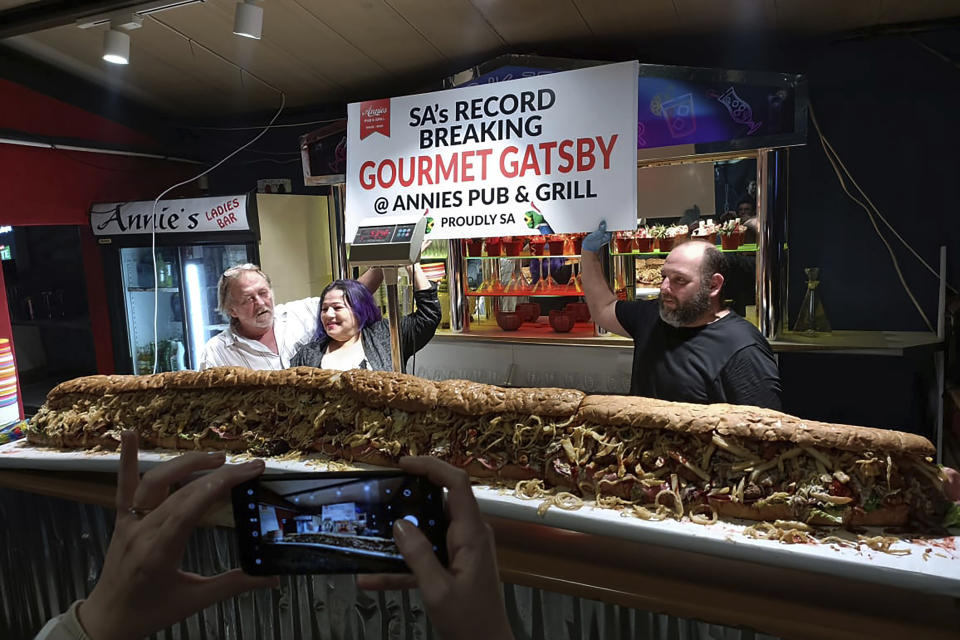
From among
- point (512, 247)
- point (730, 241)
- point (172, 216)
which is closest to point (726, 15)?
point (730, 241)

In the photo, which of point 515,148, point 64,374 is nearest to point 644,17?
point 515,148

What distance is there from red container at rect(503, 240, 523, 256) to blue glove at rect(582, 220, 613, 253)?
6.84 ft

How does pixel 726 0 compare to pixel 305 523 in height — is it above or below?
above

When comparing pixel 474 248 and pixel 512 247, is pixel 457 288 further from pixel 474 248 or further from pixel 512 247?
pixel 512 247

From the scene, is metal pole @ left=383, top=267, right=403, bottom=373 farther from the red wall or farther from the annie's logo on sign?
the red wall

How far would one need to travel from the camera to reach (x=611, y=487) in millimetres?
1335

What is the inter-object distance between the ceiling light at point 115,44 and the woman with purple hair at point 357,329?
64.3 inches

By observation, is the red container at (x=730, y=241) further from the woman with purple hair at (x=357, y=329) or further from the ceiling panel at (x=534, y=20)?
the woman with purple hair at (x=357, y=329)

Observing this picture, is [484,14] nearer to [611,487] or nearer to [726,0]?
[726,0]

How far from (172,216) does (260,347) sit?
2.63m

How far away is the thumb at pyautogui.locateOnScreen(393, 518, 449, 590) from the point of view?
0.59m

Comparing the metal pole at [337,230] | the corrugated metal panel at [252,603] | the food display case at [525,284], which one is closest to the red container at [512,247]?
the food display case at [525,284]

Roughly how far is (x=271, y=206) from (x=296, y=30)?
1277mm

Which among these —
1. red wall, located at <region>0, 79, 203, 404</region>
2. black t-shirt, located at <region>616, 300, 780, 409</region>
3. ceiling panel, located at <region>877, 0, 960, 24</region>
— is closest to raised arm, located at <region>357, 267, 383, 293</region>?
black t-shirt, located at <region>616, 300, 780, 409</region>
